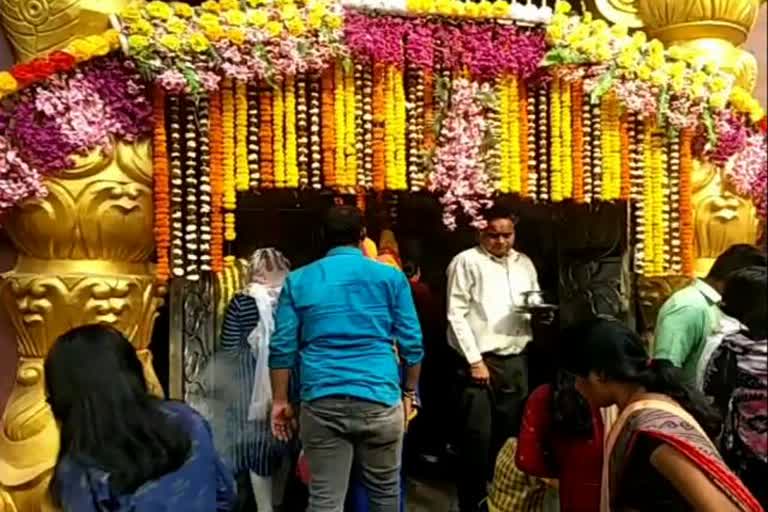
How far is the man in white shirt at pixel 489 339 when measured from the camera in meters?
4.02

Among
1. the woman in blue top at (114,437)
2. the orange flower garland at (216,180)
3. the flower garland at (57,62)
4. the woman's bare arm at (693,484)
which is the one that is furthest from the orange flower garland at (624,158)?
the woman in blue top at (114,437)

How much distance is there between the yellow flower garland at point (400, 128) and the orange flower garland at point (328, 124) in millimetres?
235

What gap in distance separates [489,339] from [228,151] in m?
1.29

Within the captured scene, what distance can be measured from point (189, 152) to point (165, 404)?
1710mm

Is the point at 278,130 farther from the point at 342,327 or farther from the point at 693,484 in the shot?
the point at 693,484

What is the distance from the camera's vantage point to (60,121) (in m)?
3.44

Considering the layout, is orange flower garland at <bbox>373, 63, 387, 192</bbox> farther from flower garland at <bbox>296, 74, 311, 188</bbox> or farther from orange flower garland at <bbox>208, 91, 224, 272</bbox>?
orange flower garland at <bbox>208, 91, 224, 272</bbox>

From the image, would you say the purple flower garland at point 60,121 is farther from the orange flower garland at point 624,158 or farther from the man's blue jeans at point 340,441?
the orange flower garland at point 624,158

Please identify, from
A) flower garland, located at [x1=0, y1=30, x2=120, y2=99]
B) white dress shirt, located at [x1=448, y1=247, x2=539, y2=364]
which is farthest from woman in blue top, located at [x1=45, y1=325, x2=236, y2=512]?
white dress shirt, located at [x1=448, y1=247, x2=539, y2=364]

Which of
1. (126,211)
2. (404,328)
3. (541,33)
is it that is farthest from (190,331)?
(541,33)

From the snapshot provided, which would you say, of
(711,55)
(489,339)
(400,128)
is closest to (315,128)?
(400,128)

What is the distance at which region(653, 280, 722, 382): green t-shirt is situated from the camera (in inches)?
139

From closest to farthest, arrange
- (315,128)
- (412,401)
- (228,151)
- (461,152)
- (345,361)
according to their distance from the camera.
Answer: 1. (345,361)
2. (412,401)
3. (228,151)
4. (315,128)
5. (461,152)

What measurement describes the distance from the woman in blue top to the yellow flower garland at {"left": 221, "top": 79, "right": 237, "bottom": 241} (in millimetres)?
1636
